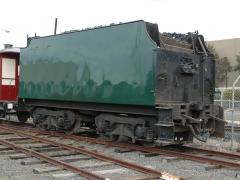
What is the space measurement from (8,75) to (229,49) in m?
47.8

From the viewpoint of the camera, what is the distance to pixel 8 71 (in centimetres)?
1778

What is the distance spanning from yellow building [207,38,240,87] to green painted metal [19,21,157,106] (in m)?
46.0

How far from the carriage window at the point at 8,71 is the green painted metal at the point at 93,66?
2542mm

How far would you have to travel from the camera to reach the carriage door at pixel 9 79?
1747 centimetres

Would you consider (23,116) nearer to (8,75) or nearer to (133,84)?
(8,75)

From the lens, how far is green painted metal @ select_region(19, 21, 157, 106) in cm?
1063

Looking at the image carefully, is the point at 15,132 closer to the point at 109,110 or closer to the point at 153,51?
the point at 109,110

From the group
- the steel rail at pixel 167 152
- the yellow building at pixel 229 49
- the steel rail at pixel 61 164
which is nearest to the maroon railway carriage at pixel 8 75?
the steel rail at pixel 167 152

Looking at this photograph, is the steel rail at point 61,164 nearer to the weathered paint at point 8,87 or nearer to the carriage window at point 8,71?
the weathered paint at point 8,87

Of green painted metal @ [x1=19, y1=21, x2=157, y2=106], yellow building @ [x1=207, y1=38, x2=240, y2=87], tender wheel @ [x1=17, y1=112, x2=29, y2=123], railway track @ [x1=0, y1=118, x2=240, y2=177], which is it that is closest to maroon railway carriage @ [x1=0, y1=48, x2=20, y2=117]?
tender wheel @ [x1=17, y1=112, x2=29, y2=123]

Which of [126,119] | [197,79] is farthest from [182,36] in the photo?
[126,119]

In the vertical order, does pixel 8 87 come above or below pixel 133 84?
above

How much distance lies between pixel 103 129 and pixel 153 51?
2.80 m

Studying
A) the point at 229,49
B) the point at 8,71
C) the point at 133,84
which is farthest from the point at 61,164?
the point at 229,49
